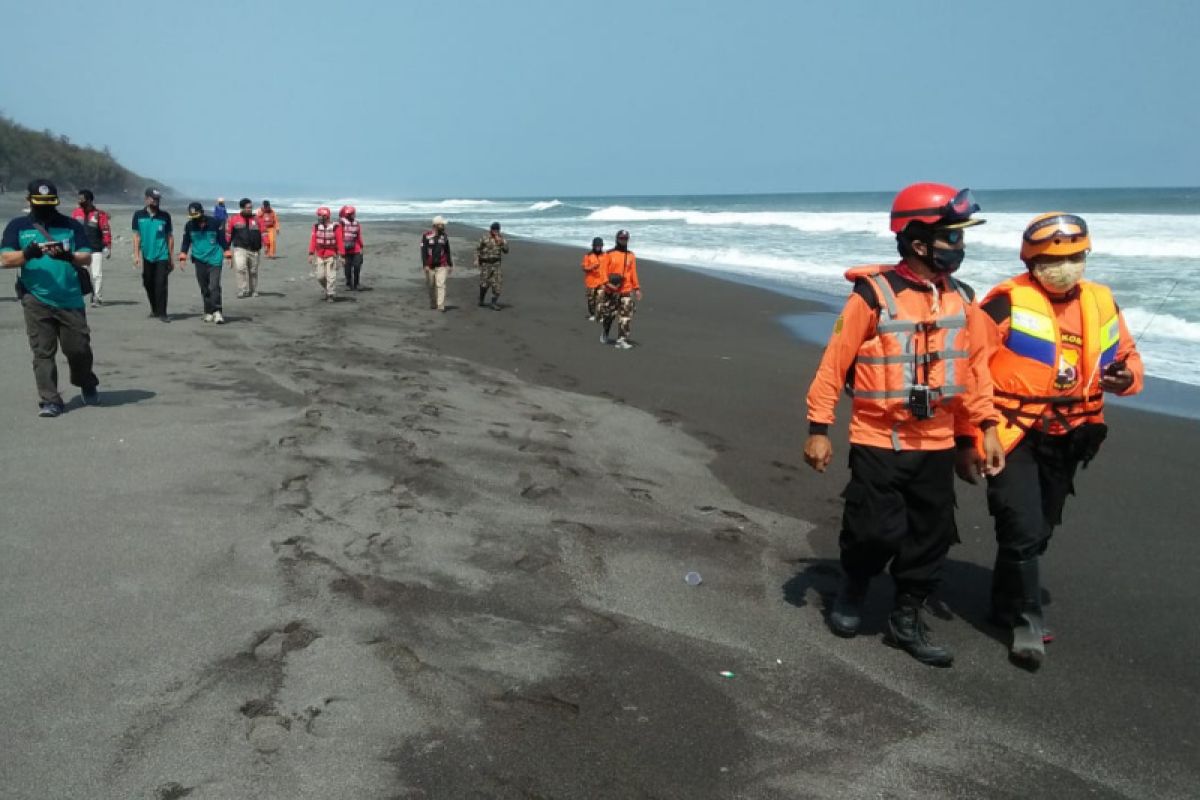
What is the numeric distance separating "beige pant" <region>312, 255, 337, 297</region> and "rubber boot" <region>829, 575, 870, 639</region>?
12949mm

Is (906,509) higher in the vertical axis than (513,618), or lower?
higher

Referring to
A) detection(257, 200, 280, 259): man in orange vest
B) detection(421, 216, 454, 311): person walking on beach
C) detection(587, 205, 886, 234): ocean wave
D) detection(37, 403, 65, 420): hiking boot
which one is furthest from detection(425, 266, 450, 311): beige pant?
detection(587, 205, 886, 234): ocean wave

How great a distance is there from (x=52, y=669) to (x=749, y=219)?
56.1 meters

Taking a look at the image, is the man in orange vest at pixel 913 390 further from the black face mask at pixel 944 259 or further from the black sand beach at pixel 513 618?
the black sand beach at pixel 513 618

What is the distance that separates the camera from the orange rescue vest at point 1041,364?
3.83 meters

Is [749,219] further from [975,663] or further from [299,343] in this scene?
[975,663]

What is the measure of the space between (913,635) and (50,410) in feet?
21.3

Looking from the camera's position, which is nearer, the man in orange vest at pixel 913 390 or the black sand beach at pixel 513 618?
the black sand beach at pixel 513 618

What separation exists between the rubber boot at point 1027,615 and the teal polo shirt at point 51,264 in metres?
7.07

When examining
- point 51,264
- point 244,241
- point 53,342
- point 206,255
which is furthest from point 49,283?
point 244,241

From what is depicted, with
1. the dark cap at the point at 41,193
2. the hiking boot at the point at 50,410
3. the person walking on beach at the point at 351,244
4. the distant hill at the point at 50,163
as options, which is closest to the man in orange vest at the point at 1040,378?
the hiking boot at the point at 50,410

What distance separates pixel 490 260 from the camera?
16000 mm

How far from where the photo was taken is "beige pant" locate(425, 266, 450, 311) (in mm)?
15062

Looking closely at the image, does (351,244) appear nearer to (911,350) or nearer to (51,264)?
(51,264)
